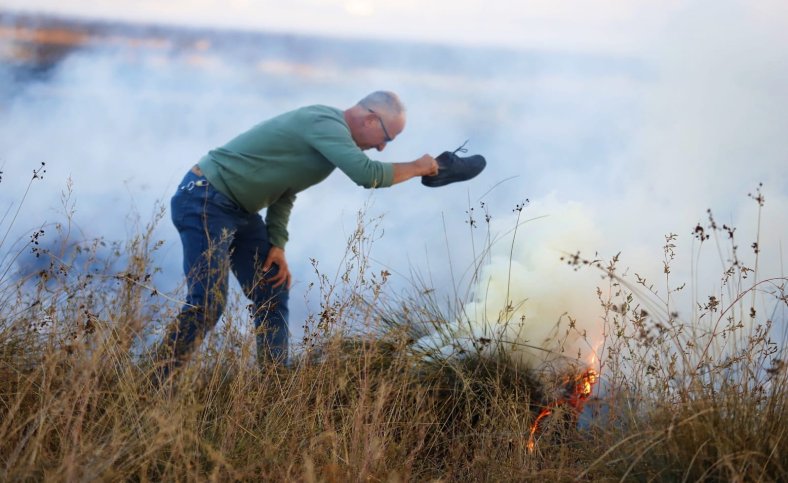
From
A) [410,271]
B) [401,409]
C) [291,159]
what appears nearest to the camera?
[401,409]

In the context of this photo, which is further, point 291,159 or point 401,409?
point 291,159

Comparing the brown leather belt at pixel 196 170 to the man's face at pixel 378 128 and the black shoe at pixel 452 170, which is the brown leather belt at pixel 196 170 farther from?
the black shoe at pixel 452 170

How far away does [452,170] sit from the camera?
5156 millimetres

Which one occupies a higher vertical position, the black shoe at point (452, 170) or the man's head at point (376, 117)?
the man's head at point (376, 117)

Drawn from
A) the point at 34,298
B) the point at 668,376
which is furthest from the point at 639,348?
the point at 34,298

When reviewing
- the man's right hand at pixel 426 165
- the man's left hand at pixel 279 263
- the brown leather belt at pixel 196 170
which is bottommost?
the man's left hand at pixel 279 263

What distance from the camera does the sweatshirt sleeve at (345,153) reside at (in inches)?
182

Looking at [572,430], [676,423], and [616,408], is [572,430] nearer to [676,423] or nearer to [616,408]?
[616,408]

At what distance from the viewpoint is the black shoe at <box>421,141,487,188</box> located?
514cm

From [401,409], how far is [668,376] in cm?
128

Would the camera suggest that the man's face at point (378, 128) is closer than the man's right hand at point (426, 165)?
No

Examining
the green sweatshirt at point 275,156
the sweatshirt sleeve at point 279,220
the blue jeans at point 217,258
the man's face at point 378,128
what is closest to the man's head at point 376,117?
the man's face at point 378,128

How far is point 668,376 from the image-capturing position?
3537mm

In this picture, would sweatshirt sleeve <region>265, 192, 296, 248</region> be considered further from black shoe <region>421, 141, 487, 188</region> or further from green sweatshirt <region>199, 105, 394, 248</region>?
black shoe <region>421, 141, 487, 188</region>
